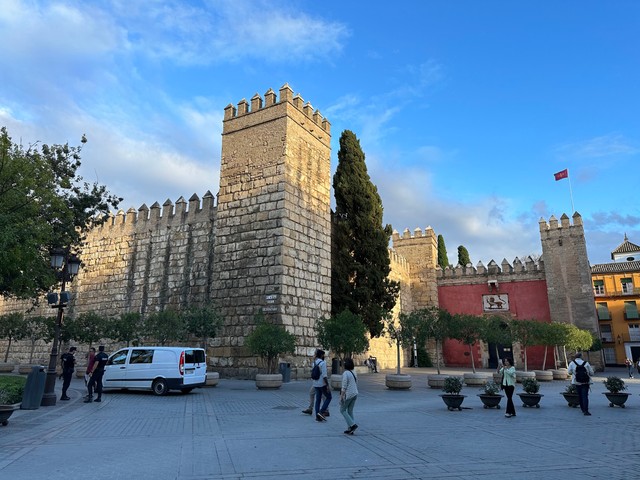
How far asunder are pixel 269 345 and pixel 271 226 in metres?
5.34

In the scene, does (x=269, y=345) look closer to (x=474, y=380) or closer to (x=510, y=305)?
(x=474, y=380)

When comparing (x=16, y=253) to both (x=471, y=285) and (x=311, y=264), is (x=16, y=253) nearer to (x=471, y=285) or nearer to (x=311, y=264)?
(x=311, y=264)

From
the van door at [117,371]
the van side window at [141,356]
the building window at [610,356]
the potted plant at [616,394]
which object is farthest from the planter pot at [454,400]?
the building window at [610,356]

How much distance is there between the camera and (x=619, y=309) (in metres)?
39.3

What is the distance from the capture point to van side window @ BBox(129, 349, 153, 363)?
1374cm

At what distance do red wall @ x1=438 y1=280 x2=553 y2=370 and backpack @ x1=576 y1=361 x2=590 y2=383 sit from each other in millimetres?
22394

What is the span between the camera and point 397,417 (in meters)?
9.38

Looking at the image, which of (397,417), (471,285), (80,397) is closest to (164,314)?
(80,397)

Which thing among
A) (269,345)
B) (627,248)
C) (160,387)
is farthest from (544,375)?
(627,248)

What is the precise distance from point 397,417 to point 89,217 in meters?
16.8

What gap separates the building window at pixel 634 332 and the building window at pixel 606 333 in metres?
1.50

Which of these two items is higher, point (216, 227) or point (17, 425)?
point (216, 227)

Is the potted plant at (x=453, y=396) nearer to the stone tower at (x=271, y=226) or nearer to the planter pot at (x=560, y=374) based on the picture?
the stone tower at (x=271, y=226)

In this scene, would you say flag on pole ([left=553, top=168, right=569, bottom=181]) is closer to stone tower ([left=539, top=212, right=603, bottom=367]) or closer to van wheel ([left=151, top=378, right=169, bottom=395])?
stone tower ([left=539, top=212, right=603, bottom=367])
